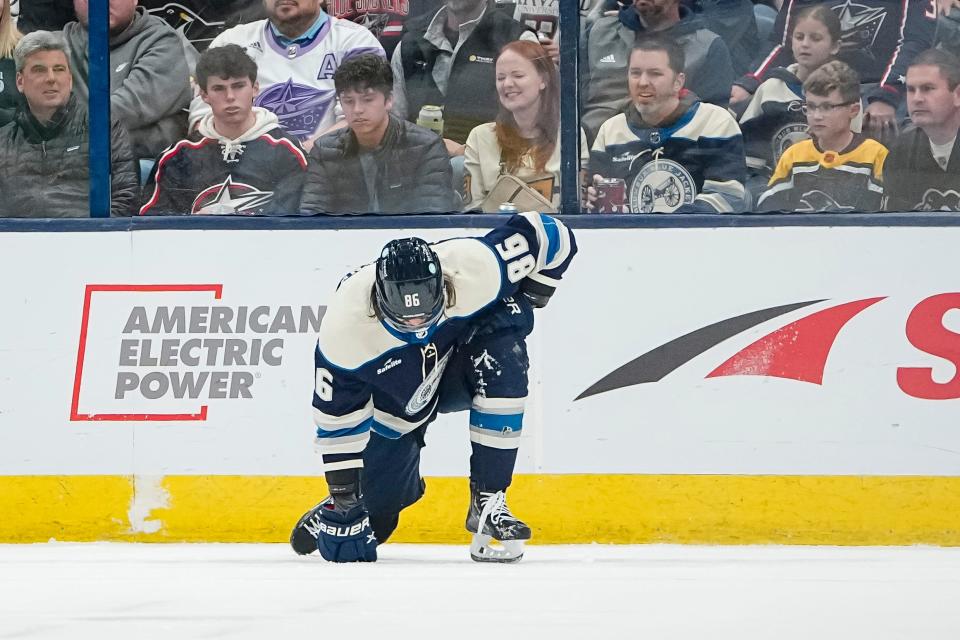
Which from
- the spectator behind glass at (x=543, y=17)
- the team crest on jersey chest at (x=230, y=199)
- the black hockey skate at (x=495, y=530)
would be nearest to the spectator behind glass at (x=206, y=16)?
the team crest on jersey chest at (x=230, y=199)

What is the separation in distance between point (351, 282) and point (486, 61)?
189 centimetres

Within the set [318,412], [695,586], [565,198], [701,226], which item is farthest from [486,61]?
A: [695,586]

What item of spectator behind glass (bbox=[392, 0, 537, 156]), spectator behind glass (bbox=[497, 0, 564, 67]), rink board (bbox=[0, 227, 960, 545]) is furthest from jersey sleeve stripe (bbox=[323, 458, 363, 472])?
spectator behind glass (bbox=[497, 0, 564, 67])

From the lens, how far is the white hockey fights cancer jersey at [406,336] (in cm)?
Answer: 421

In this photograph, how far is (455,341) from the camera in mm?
4449

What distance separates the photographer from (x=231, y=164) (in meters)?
5.82

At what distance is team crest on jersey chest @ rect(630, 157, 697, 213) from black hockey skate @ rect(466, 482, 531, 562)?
172cm

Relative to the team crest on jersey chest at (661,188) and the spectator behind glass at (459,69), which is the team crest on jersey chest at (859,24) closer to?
the team crest on jersey chest at (661,188)

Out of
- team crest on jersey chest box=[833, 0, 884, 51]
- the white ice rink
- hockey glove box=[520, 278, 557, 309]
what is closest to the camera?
the white ice rink

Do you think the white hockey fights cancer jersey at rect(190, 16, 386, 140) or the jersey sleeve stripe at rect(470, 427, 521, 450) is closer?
the jersey sleeve stripe at rect(470, 427, 521, 450)

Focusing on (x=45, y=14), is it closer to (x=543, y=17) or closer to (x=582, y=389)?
(x=543, y=17)

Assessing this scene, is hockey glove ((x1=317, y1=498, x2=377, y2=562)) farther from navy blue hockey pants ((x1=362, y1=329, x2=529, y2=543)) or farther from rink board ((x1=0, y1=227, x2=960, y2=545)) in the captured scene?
rink board ((x1=0, y1=227, x2=960, y2=545))

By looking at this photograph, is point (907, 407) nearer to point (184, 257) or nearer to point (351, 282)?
point (351, 282)

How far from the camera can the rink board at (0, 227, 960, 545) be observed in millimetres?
5016
